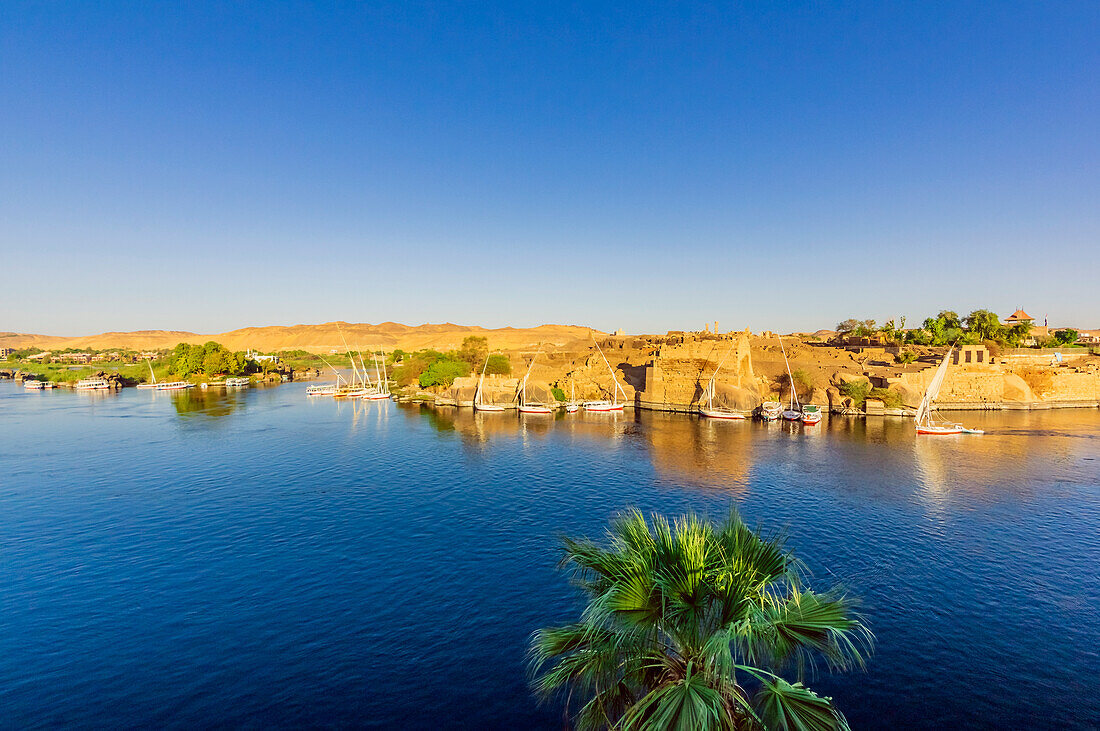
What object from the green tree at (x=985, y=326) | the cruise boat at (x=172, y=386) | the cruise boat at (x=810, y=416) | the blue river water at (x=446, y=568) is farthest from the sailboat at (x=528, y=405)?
the green tree at (x=985, y=326)

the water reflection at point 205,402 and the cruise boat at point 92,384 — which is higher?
the cruise boat at point 92,384

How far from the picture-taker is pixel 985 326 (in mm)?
95875

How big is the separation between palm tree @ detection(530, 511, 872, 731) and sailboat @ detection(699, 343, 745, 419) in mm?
57360

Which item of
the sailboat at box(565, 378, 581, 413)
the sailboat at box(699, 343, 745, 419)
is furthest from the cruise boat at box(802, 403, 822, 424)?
the sailboat at box(565, 378, 581, 413)

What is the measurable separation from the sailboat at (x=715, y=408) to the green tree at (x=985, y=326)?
208 ft

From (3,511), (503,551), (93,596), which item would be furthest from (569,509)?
(3,511)

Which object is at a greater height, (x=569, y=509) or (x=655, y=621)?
(x=655, y=621)

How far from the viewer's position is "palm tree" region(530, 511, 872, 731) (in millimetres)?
6117

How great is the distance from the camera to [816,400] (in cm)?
6844

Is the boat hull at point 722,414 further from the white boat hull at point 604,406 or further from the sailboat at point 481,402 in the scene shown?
the sailboat at point 481,402

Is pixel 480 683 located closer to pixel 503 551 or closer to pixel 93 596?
pixel 503 551

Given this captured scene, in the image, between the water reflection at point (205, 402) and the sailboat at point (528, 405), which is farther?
the sailboat at point (528, 405)

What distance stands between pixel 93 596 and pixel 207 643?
721cm

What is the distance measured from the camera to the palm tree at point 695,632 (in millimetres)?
6117
